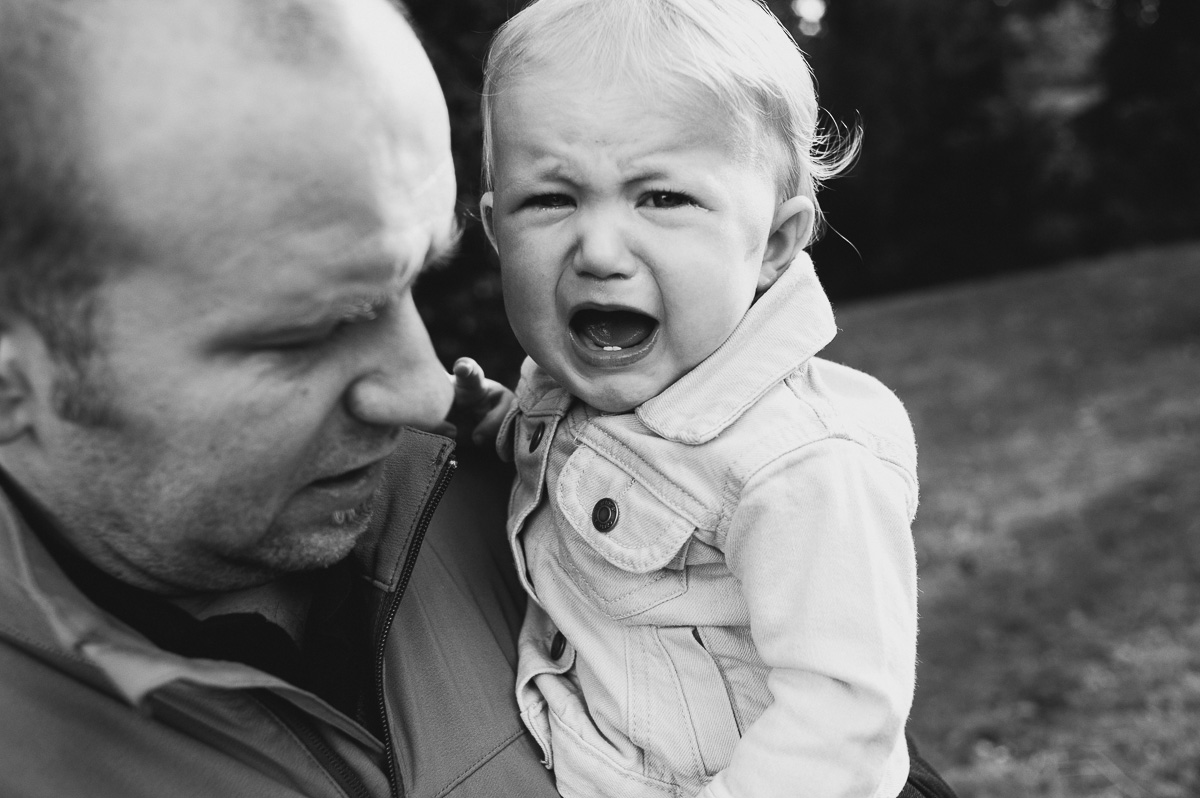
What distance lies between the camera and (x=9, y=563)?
4.58 feet

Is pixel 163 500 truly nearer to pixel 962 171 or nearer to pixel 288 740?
pixel 288 740

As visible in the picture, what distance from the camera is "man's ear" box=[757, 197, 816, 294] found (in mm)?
2096

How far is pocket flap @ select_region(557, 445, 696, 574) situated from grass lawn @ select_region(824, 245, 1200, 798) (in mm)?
3279

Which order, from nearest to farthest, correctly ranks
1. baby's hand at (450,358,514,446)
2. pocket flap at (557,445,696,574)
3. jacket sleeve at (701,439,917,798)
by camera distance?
jacket sleeve at (701,439,917,798), pocket flap at (557,445,696,574), baby's hand at (450,358,514,446)

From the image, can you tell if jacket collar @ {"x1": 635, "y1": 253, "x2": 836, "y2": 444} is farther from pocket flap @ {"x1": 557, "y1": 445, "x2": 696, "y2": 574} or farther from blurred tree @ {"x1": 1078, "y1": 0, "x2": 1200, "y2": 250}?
blurred tree @ {"x1": 1078, "y1": 0, "x2": 1200, "y2": 250}

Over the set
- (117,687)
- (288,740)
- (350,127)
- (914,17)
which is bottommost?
(914,17)

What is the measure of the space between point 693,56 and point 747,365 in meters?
0.54

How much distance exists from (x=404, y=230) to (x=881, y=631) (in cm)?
93

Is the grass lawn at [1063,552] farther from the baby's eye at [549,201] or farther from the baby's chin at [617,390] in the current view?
the baby's eye at [549,201]

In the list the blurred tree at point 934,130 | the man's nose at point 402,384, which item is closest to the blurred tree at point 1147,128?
the blurred tree at point 934,130

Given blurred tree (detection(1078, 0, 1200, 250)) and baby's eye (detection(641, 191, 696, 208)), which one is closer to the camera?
baby's eye (detection(641, 191, 696, 208))

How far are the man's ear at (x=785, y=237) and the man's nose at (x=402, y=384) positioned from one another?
A: 0.79 metres

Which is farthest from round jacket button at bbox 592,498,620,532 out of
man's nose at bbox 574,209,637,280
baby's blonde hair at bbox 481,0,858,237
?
baby's blonde hair at bbox 481,0,858,237

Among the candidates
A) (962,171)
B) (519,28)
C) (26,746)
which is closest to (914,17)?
(962,171)
